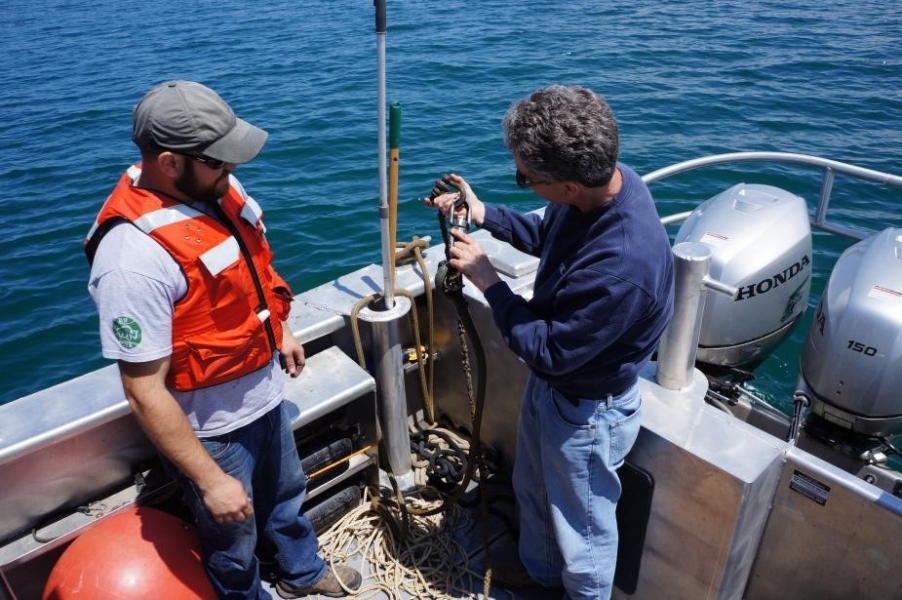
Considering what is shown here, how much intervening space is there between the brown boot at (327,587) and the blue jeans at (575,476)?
0.80m

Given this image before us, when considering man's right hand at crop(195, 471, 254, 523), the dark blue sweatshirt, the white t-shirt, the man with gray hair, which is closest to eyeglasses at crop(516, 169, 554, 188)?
the man with gray hair

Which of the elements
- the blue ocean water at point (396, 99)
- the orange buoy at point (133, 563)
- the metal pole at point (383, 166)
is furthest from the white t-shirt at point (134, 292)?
the blue ocean water at point (396, 99)

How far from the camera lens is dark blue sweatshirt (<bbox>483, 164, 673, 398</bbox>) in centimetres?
179

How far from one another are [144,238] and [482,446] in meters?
1.97

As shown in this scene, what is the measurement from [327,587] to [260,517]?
0.43 metres

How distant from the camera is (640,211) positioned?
1.88 meters

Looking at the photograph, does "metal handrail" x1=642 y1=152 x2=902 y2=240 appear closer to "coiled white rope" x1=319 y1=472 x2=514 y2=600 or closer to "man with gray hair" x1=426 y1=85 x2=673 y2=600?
"man with gray hair" x1=426 y1=85 x2=673 y2=600

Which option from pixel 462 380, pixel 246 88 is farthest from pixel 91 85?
pixel 462 380

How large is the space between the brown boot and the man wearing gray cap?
0.93ft

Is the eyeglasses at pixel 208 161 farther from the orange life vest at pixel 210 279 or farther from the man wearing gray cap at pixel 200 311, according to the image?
the orange life vest at pixel 210 279

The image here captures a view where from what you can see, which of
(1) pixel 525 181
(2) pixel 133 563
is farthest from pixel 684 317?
(2) pixel 133 563

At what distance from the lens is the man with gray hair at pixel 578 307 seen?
1773 millimetres

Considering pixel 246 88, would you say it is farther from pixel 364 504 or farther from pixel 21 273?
pixel 364 504

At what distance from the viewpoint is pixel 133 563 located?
212 centimetres
